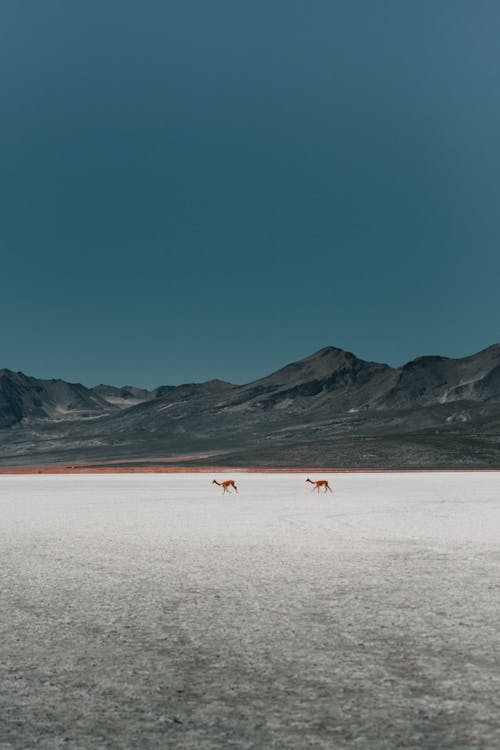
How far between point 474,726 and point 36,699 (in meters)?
3.35

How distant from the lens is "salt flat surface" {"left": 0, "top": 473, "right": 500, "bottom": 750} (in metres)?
5.32

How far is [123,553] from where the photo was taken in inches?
575

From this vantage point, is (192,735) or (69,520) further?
(69,520)

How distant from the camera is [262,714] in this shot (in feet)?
18.2

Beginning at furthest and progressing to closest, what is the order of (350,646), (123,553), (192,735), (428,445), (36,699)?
(428,445) → (123,553) → (350,646) → (36,699) → (192,735)

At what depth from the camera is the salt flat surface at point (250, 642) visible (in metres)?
5.32

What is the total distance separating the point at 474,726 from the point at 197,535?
12.8 metres

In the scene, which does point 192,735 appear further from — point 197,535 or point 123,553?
point 197,535

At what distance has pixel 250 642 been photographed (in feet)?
25.2

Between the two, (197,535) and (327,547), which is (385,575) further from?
(197,535)

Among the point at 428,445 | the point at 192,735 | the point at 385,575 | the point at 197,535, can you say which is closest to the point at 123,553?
the point at 197,535

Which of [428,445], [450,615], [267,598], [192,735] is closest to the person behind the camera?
[192,735]

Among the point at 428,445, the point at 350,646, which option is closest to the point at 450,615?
the point at 350,646

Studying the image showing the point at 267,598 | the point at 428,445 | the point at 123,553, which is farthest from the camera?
the point at 428,445
